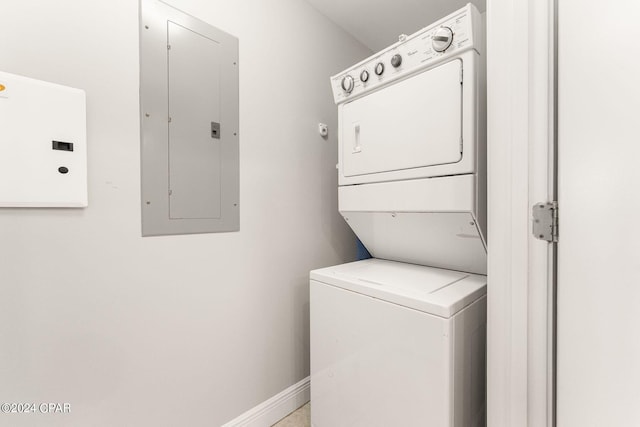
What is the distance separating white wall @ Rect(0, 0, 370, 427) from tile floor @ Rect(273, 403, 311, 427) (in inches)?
7.5

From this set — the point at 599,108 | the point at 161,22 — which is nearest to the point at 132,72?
the point at 161,22

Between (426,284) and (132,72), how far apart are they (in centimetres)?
157

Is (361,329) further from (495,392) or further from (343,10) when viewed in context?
(343,10)

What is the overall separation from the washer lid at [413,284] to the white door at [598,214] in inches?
12.5

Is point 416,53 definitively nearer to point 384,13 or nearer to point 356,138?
point 356,138

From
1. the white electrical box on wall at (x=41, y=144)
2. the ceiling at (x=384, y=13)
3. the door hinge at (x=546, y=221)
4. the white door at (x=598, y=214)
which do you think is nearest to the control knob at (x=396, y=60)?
the white door at (x=598, y=214)

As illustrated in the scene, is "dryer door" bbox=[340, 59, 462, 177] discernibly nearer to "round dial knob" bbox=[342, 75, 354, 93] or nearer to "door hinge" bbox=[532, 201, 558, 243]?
"round dial knob" bbox=[342, 75, 354, 93]

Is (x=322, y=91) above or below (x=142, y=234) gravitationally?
above

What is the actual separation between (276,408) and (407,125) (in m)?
1.79

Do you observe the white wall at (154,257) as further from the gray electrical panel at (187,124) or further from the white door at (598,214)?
the white door at (598,214)

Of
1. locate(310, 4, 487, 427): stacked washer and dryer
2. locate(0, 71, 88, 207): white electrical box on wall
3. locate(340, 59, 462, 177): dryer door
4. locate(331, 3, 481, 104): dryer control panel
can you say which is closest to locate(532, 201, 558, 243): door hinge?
locate(310, 4, 487, 427): stacked washer and dryer

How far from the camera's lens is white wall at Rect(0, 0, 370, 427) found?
993mm

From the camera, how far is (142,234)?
1224 millimetres

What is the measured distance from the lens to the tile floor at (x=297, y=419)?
168cm
